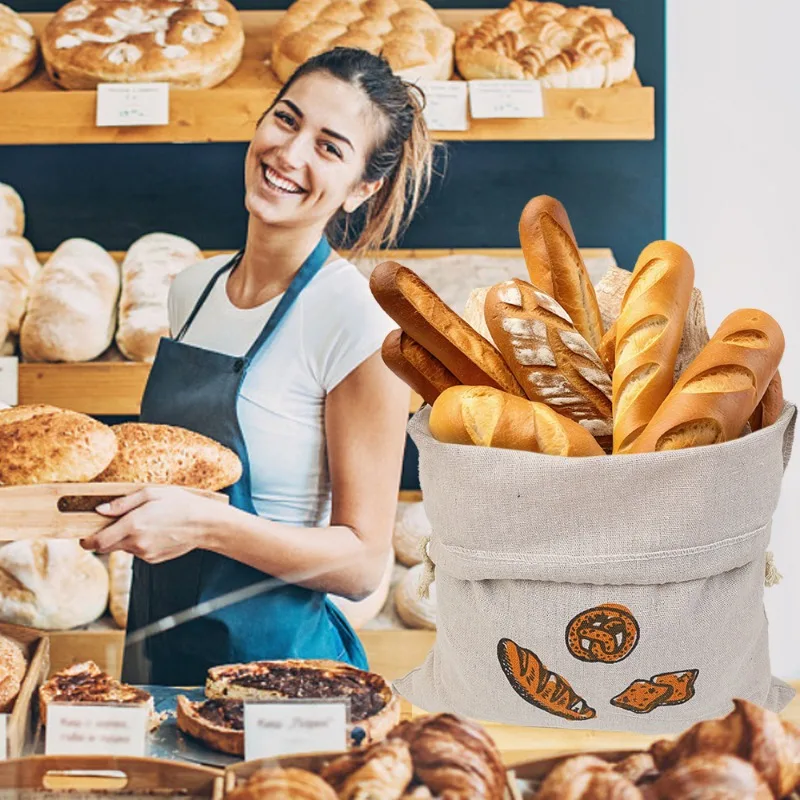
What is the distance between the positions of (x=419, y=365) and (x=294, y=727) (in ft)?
0.93

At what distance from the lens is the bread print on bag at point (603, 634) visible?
28.2 inches

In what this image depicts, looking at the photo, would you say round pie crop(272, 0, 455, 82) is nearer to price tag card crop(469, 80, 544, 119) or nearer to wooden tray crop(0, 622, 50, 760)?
price tag card crop(469, 80, 544, 119)

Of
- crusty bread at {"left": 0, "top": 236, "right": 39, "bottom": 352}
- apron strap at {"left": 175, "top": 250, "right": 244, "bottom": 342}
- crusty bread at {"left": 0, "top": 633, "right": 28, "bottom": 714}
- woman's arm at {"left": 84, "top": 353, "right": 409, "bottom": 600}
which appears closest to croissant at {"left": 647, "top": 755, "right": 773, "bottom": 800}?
crusty bread at {"left": 0, "top": 633, "right": 28, "bottom": 714}

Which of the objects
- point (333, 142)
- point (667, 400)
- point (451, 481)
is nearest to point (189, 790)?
point (451, 481)

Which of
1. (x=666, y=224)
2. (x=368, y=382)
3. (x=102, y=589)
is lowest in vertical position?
(x=102, y=589)

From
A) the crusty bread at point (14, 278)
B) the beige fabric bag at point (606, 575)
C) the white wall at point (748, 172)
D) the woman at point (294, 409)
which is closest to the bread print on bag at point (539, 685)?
the beige fabric bag at point (606, 575)

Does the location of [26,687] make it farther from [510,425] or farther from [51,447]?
[510,425]

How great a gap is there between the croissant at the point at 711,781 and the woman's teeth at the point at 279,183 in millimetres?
891

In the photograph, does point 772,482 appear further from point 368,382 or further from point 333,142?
point 333,142

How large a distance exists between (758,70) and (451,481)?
3.01ft

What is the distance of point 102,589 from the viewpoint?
5.26ft

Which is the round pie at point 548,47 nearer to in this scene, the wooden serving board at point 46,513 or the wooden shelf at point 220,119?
the wooden shelf at point 220,119

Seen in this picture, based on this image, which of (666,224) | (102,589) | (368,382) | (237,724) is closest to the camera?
(237,724)

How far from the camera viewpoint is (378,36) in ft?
5.11
